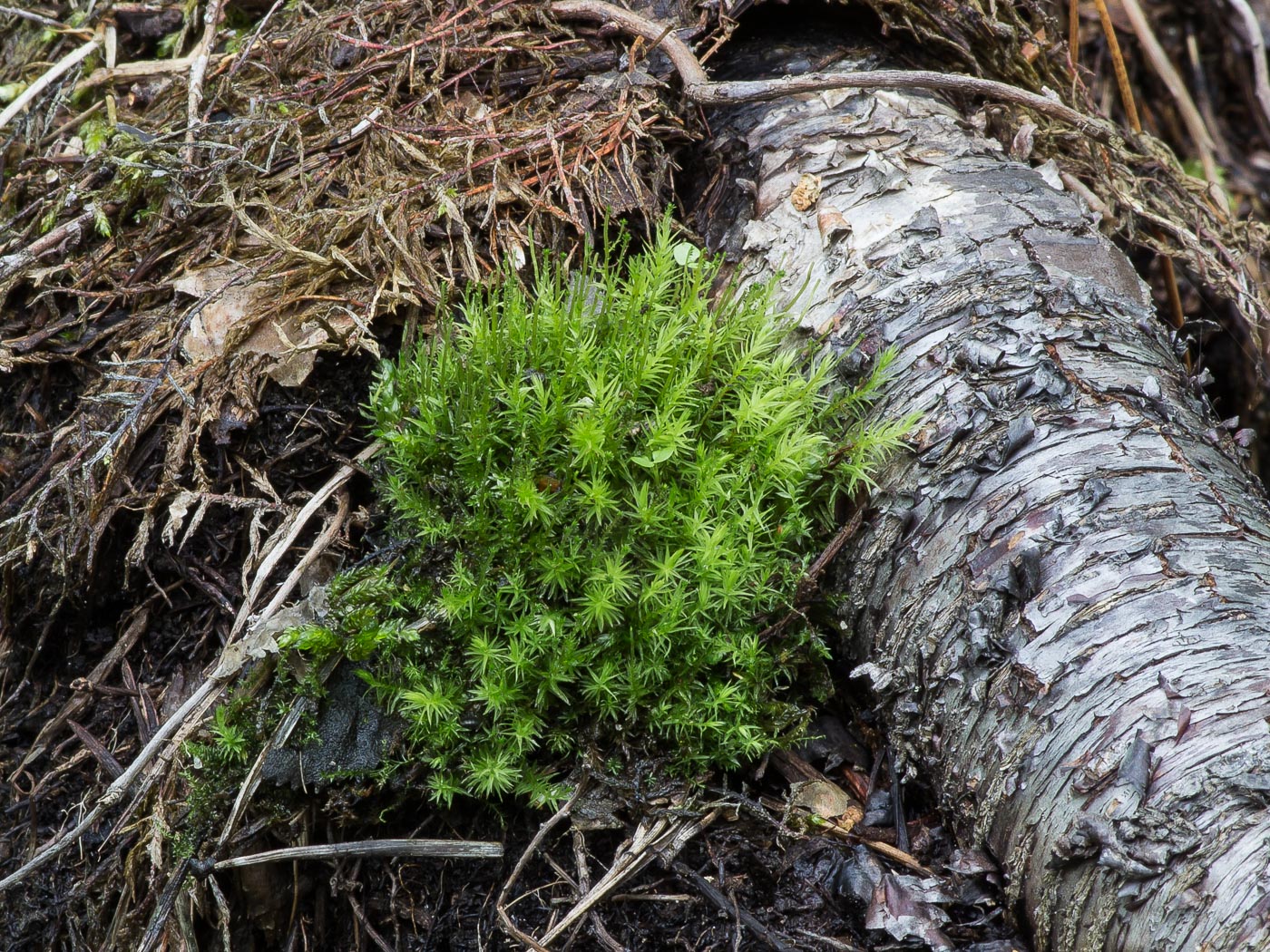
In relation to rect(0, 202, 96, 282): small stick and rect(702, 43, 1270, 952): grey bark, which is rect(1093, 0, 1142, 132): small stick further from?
rect(0, 202, 96, 282): small stick

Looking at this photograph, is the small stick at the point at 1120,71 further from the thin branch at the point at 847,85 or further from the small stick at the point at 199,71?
the small stick at the point at 199,71

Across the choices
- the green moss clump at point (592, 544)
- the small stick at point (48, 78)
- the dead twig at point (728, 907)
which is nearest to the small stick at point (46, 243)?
the small stick at point (48, 78)

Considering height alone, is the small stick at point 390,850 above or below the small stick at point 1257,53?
below

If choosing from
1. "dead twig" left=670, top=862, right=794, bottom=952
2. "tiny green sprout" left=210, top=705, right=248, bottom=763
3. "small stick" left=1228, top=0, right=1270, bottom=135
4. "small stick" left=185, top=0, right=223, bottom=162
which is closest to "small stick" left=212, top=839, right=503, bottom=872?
"tiny green sprout" left=210, top=705, right=248, bottom=763

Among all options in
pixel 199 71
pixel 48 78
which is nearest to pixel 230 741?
pixel 199 71

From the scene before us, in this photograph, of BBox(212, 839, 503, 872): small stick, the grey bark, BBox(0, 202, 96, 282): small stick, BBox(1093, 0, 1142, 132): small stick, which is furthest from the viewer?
BBox(1093, 0, 1142, 132): small stick

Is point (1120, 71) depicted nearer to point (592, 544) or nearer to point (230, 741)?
point (592, 544)

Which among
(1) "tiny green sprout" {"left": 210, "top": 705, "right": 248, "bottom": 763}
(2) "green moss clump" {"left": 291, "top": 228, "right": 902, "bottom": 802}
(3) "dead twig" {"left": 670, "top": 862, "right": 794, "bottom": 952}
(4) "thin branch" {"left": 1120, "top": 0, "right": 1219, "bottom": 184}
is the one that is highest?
(4) "thin branch" {"left": 1120, "top": 0, "right": 1219, "bottom": 184}

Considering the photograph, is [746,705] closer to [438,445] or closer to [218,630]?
[438,445]
